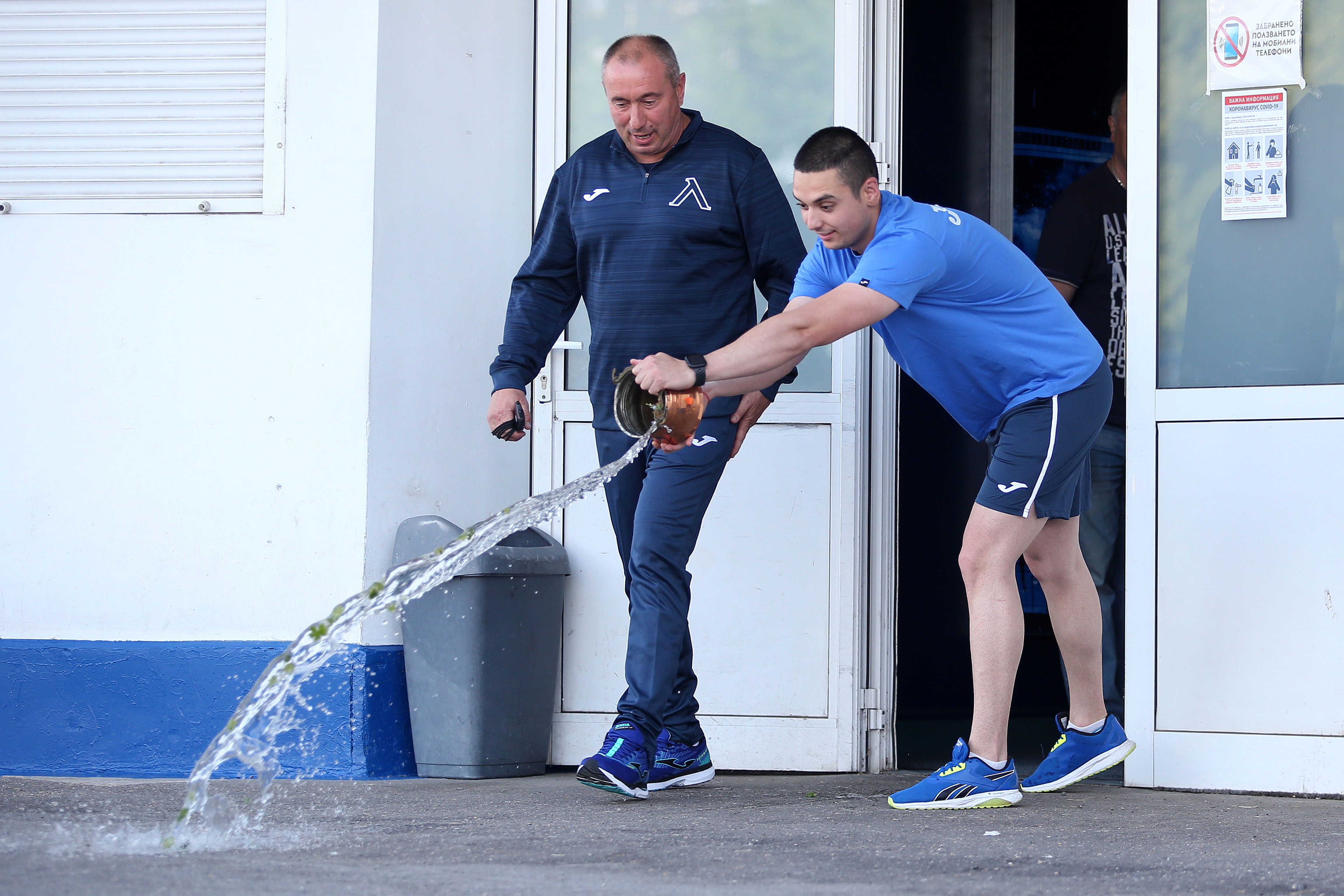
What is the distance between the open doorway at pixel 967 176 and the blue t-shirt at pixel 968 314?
1.89 metres

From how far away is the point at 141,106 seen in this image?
174 inches

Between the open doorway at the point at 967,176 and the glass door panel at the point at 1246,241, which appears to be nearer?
the glass door panel at the point at 1246,241

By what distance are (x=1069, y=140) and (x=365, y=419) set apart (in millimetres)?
3708

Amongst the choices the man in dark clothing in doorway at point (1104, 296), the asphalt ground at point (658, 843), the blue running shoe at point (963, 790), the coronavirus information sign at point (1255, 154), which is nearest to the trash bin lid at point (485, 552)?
the asphalt ground at point (658, 843)

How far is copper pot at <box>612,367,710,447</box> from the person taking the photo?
3365 mm

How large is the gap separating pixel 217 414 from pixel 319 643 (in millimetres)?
909

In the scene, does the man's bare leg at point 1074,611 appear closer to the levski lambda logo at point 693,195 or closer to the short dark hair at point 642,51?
the levski lambda logo at point 693,195

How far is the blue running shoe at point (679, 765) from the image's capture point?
12.8 feet

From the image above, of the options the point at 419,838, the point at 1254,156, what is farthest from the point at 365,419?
the point at 1254,156

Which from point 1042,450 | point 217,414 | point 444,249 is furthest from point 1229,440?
point 217,414

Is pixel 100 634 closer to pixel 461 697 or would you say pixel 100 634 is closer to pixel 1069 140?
pixel 461 697

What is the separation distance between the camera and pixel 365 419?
168 inches

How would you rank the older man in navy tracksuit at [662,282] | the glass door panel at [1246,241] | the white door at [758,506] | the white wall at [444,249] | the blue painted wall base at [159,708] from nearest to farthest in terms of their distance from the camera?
the older man in navy tracksuit at [662,282], the glass door panel at [1246,241], the blue painted wall base at [159,708], the white wall at [444,249], the white door at [758,506]

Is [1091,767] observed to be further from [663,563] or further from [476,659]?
[476,659]
